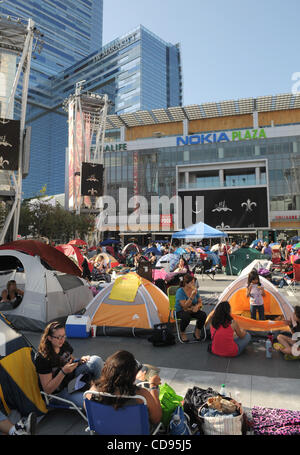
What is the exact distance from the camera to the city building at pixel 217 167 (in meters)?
51.6

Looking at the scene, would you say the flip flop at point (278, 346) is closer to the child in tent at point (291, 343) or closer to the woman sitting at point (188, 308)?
the child in tent at point (291, 343)

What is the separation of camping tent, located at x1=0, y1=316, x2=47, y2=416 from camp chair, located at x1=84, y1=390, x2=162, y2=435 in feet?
3.74

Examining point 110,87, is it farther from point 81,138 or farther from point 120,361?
point 120,361

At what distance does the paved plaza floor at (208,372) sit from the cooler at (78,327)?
0.16m

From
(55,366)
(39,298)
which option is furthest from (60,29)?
(55,366)

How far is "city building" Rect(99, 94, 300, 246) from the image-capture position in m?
51.6

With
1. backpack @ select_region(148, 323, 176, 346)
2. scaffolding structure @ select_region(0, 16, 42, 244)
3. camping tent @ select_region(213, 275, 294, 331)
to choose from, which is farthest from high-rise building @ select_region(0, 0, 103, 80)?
backpack @ select_region(148, 323, 176, 346)

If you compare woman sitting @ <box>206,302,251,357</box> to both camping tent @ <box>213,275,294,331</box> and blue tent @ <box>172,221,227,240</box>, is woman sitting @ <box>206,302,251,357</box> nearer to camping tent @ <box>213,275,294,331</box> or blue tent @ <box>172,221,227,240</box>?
camping tent @ <box>213,275,294,331</box>

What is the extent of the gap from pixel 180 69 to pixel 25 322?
570 ft

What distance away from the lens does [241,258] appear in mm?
18000

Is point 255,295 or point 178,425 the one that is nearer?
point 178,425

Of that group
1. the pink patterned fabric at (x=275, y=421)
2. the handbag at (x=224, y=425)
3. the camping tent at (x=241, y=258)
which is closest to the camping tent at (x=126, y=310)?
the pink patterned fabric at (x=275, y=421)

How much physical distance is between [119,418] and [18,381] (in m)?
1.50

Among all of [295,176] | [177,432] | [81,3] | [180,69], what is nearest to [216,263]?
[177,432]
